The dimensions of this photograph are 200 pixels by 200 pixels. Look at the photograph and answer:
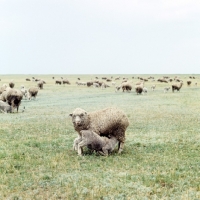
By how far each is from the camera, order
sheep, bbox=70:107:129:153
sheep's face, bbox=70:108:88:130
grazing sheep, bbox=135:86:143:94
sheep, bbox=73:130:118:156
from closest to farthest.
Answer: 1. sheep, bbox=73:130:118:156
2. sheep's face, bbox=70:108:88:130
3. sheep, bbox=70:107:129:153
4. grazing sheep, bbox=135:86:143:94

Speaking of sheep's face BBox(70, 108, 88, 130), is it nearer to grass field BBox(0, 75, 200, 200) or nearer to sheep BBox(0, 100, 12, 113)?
grass field BBox(0, 75, 200, 200)

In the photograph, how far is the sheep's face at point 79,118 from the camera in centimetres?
1129

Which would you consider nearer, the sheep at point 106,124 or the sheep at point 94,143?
the sheep at point 94,143

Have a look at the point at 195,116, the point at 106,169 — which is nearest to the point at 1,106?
the point at 195,116

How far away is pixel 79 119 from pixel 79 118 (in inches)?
2.0

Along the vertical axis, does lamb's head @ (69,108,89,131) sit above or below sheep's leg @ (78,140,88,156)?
above

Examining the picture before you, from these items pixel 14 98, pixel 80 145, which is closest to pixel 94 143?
pixel 80 145

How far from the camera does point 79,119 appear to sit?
11.3 meters

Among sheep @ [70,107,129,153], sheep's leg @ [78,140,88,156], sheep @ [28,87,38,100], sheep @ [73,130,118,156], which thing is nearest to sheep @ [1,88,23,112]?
sheep @ [28,87,38,100]

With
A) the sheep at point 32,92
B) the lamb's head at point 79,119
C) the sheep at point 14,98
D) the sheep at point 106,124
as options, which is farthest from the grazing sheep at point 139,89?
the lamb's head at point 79,119

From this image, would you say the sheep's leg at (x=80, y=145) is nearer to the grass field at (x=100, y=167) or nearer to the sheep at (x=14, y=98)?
the grass field at (x=100, y=167)

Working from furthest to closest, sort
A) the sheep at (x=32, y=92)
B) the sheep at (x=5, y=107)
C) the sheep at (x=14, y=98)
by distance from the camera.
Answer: the sheep at (x=32, y=92)
the sheep at (x=14, y=98)
the sheep at (x=5, y=107)

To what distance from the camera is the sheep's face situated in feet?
37.1

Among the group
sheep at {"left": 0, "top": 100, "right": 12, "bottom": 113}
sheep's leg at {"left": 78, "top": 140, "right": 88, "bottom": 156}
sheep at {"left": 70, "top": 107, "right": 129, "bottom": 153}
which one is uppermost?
sheep at {"left": 70, "top": 107, "right": 129, "bottom": 153}
